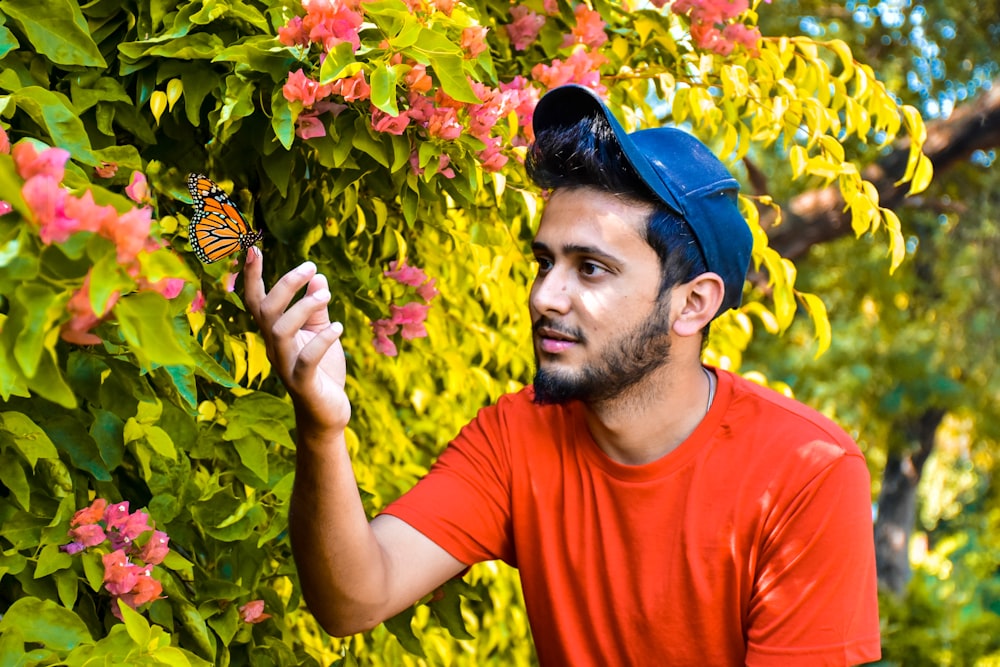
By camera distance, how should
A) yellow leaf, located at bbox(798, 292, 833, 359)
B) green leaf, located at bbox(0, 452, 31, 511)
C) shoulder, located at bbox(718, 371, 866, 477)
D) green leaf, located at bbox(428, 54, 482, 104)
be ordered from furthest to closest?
yellow leaf, located at bbox(798, 292, 833, 359)
shoulder, located at bbox(718, 371, 866, 477)
green leaf, located at bbox(428, 54, 482, 104)
green leaf, located at bbox(0, 452, 31, 511)

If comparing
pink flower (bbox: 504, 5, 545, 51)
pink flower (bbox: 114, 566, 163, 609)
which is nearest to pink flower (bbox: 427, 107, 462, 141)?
pink flower (bbox: 504, 5, 545, 51)

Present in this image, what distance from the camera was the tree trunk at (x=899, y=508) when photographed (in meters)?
10.0

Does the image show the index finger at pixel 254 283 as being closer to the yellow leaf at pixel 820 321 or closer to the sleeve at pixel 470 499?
the sleeve at pixel 470 499

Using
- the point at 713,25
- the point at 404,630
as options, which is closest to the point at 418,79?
the point at 713,25

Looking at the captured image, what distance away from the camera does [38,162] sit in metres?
0.86

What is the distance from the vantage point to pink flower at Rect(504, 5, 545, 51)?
81.7 inches

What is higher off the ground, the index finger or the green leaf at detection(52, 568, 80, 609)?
the index finger

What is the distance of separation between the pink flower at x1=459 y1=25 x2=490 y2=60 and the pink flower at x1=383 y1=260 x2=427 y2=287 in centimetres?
57

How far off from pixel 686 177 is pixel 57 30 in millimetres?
1062

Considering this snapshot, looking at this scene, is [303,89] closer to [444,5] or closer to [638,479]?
[444,5]

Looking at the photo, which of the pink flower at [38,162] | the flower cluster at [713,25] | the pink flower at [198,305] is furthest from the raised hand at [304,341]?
the flower cluster at [713,25]

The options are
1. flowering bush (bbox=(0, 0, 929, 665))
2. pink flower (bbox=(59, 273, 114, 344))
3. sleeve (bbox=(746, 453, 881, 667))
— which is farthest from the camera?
sleeve (bbox=(746, 453, 881, 667))

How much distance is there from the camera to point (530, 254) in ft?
8.07

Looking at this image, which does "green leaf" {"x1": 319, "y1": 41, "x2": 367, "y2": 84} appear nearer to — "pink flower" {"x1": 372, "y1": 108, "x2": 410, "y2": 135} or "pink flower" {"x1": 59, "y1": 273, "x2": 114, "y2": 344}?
"pink flower" {"x1": 372, "y1": 108, "x2": 410, "y2": 135}
